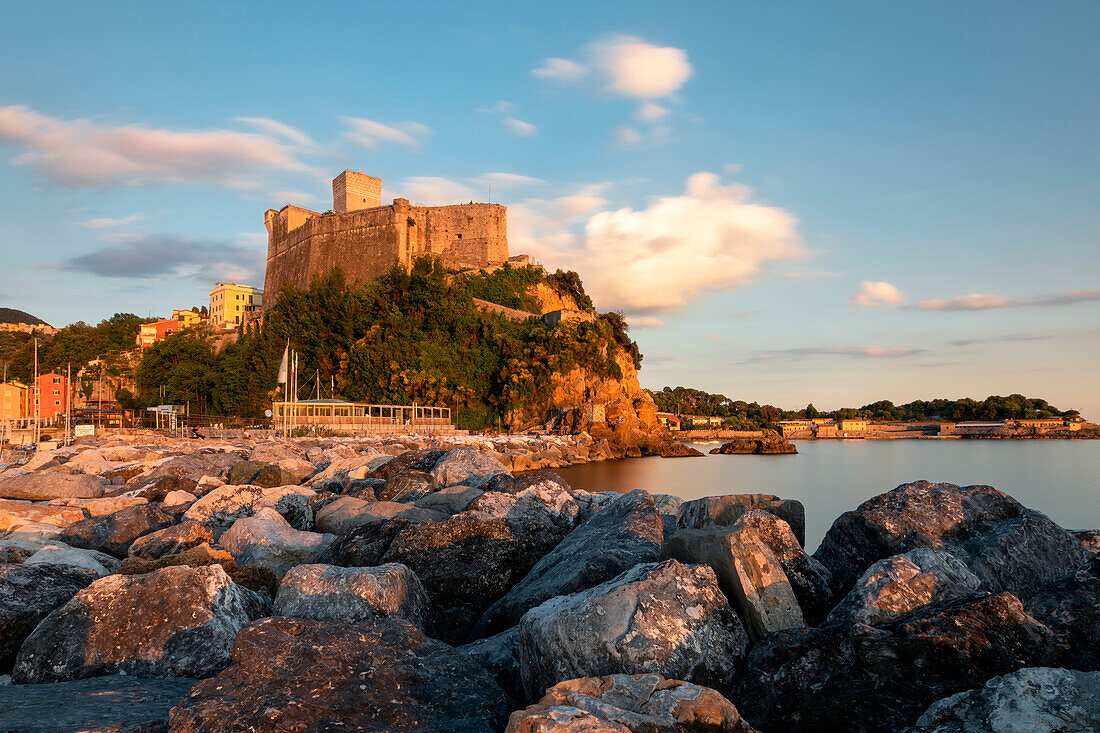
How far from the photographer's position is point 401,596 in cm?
476

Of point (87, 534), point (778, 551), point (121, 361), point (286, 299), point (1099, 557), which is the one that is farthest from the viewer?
point (121, 361)

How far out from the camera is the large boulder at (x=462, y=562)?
545 centimetres

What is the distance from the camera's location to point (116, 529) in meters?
8.71

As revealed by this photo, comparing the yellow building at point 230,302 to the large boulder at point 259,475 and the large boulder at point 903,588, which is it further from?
the large boulder at point 903,588

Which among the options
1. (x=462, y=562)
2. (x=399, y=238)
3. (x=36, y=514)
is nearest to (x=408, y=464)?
(x=36, y=514)

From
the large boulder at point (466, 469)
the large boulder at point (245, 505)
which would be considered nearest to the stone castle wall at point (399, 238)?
the large boulder at point (466, 469)

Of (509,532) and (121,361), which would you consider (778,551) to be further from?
(121,361)

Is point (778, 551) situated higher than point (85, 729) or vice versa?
point (778, 551)

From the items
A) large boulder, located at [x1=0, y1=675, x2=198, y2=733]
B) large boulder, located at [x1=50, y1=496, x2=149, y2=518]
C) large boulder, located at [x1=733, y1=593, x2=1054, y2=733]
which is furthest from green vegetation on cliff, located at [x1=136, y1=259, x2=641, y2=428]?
large boulder, located at [x1=733, y1=593, x2=1054, y2=733]

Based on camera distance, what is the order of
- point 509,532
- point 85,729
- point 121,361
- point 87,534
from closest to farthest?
point 85,729 → point 509,532 → point 87,534 → point 121,361

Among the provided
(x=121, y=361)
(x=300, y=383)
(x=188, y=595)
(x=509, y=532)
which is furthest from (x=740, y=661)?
(x=121, y=361)

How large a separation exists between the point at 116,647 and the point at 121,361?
230ft

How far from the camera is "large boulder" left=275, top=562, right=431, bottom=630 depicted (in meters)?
4.52

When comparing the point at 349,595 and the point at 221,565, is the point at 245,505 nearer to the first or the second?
the point at 221,565
